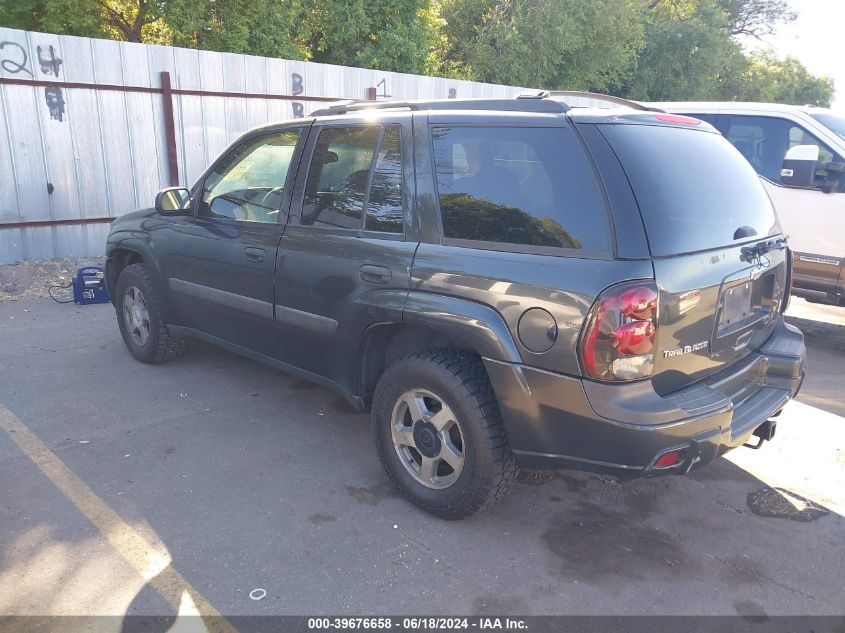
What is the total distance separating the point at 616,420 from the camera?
8.79ft

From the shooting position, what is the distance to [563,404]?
278cm

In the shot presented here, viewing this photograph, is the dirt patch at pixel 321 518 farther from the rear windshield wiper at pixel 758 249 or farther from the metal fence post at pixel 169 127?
the metal fence post at pixel 169 127

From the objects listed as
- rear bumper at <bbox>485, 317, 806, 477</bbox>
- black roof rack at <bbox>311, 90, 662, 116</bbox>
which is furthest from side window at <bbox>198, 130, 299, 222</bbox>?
rear bumper at <bbox>485, 317, 806, 477</bbox>

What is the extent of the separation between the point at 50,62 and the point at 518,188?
7087 mm

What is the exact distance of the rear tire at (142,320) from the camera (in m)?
5.07

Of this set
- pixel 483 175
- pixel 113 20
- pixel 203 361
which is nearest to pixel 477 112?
pixel 483 175

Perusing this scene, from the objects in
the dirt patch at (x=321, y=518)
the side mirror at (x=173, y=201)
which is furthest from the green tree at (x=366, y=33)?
the dirt patch at (x=321, y=518)

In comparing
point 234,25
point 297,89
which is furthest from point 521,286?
point 234,25

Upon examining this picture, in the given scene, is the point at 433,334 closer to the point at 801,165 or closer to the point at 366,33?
the point at 801,165

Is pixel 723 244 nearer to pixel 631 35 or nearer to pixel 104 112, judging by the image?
pixel 104 112

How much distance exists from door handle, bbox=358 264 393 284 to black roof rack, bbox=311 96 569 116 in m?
0.87

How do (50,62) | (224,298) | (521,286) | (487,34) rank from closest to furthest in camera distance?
(521,286) → (224,298) → (50,62) → (487,34)

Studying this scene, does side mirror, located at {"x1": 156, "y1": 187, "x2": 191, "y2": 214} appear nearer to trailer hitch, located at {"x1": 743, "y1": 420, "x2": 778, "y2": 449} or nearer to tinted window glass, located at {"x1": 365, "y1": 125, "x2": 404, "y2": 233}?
tinted window glass, located at {"x1": 365, "y1": 125, "x2": 404, "y2": 233}

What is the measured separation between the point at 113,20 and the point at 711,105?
41.7 feet
